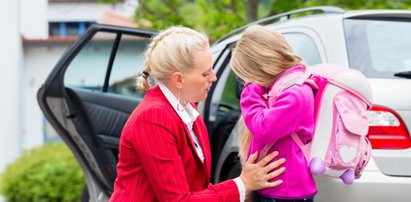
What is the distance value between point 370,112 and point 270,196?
82 centimetres

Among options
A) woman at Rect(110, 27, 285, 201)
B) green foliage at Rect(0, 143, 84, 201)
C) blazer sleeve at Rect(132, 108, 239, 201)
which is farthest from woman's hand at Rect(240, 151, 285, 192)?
green foliage at Rect(0, 143, 84, 201)

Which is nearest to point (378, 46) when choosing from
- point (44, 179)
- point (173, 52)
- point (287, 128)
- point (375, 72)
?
point (375, 72)

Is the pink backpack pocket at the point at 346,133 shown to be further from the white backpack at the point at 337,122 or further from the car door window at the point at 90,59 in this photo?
the car door window at the point at 90,59

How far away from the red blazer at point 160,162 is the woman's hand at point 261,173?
0.07 m

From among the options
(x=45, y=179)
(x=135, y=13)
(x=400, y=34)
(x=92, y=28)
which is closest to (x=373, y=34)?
(x=400, y=34)

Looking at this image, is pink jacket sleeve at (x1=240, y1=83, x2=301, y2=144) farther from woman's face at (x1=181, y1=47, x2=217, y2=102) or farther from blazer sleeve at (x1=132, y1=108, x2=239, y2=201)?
blazer sleeve at (x1=132, y1=108, x2=239, y2=201)

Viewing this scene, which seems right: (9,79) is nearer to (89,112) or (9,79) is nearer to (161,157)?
(89,112)

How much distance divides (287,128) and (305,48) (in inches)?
49.1

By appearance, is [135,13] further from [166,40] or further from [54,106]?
[166,40]

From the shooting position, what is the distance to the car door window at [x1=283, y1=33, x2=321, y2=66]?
424 centimetres

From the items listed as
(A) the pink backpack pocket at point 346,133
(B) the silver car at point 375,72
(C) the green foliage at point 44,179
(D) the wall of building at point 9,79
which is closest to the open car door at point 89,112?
(B) the silver car at point 375,72

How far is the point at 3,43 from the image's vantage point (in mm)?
14844

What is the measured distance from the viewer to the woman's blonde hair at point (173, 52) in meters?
3.09

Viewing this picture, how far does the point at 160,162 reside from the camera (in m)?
3.00
